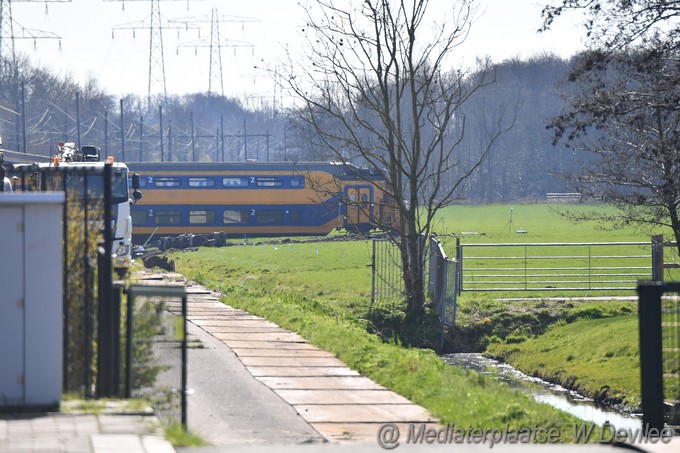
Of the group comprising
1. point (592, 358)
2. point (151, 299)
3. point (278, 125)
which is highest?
point (278, 125)

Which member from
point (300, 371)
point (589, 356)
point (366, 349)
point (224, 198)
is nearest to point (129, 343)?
point (300, 371)

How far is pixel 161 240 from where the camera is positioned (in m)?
55.8

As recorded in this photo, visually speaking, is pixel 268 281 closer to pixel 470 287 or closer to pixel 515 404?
pixel 470 287

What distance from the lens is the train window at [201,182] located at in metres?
60.6

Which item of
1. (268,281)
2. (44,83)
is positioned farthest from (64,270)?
(44,83)

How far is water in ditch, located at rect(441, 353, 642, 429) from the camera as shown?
53.9ft

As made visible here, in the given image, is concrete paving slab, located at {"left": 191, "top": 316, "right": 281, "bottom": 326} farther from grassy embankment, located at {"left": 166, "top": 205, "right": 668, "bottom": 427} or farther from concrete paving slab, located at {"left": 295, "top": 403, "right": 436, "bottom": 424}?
concrete paving slab, located at {"left": 295, "top": 403, "right": 436, "bottom": 424}

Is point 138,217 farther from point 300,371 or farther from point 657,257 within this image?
point 300,371

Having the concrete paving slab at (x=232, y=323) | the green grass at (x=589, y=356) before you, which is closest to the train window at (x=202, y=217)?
the green grass at (x=589, y=356)

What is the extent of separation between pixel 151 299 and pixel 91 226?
1351mm

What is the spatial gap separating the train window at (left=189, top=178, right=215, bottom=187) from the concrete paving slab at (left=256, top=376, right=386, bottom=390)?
46662mm

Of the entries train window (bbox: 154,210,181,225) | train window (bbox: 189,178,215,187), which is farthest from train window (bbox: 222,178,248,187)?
train window (bbox: 154,210,181,225)

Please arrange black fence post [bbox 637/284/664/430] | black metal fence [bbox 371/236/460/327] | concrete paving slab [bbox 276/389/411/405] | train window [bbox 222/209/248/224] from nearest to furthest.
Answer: black fence post [bbox 637/284/664/430]
concrete paving slab [bbox 276/389/411/405]
black metal fence [bbox 371/236/460/327]
train window [bbox 222/209/248/224]

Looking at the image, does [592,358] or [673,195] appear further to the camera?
[673,195]
